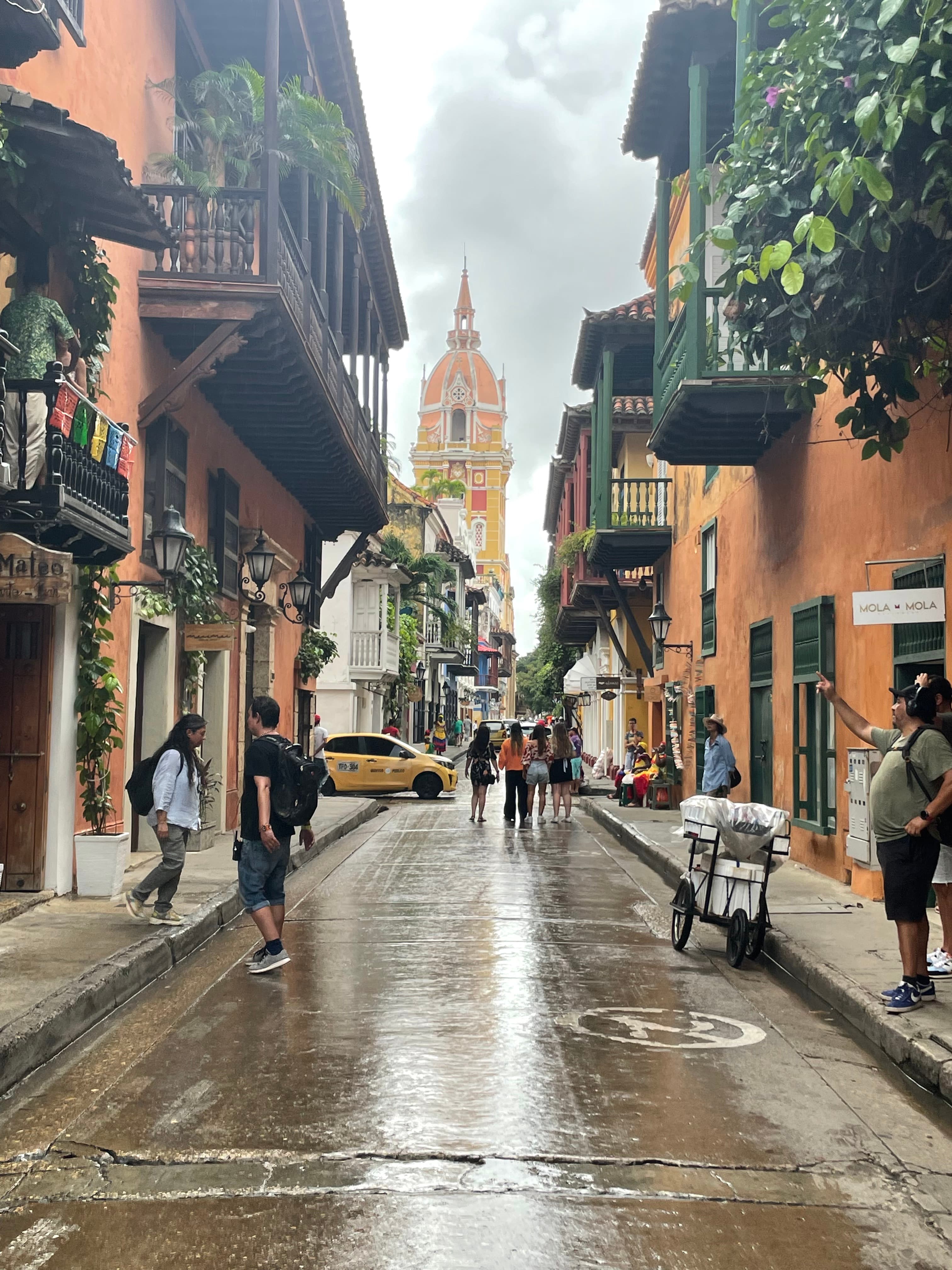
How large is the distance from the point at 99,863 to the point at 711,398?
7833mm

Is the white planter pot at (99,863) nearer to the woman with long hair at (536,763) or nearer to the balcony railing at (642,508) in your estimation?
the woman with long hair at (536,763)

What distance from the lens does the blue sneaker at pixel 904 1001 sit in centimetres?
699

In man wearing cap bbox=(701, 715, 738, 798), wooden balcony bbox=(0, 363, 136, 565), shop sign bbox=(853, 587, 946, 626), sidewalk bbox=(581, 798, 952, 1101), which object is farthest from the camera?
man wearing cap bbox=(701, 715, 738, 798)

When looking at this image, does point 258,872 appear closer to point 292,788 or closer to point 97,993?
point 292,788

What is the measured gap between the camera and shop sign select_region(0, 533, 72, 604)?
9.02m

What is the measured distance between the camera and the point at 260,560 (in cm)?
1783

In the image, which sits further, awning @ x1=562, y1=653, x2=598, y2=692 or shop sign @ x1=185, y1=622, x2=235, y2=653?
awning @ x1=562, y1=653, x2=598, y2=692

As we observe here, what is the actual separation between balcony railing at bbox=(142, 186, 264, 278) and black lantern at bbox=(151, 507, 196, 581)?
8.08ft

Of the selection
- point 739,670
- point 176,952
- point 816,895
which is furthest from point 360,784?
point 176,952

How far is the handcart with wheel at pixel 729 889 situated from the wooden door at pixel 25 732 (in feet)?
17.5

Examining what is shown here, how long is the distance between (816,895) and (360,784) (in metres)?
19.6

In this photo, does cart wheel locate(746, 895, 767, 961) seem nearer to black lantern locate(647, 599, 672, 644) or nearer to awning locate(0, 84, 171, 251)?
awning locate(0, 84, 171, 251)

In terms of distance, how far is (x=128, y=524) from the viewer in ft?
37.0

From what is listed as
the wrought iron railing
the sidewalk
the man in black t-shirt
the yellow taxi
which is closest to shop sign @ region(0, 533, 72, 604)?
the wrought iron railing
